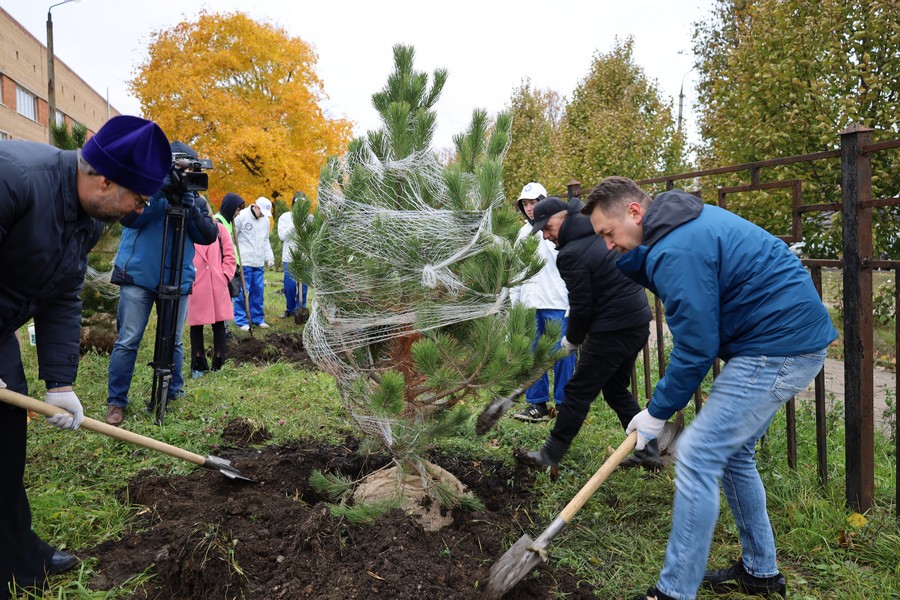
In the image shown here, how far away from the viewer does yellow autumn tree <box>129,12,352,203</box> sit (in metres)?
20.7

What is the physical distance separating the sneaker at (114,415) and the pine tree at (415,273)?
2.12m

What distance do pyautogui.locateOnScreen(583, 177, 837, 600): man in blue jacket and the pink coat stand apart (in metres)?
4.67

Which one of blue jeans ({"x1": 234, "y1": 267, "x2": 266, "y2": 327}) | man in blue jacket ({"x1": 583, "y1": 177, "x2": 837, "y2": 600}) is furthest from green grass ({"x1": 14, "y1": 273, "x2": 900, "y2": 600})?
blue jeans ({"x1": 234, "y1": 267, "x2": 266, "y2": 327})

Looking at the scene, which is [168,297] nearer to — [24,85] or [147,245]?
[147,245]

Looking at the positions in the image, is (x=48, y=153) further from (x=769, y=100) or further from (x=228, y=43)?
(x=228, y=43)

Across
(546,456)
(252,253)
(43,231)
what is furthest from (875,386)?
(252,253)

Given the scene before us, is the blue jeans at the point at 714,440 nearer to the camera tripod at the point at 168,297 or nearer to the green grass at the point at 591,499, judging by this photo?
the green grass at the point at 591,499

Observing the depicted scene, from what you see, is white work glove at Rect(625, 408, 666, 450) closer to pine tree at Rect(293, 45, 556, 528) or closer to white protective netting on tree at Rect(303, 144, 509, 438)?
pine tree at Rect(293, 45, 556, 528)

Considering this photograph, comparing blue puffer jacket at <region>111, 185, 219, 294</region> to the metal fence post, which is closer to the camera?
the metal fence post

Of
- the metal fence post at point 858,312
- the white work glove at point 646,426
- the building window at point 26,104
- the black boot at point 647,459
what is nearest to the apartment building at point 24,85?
the building window at point 26,104

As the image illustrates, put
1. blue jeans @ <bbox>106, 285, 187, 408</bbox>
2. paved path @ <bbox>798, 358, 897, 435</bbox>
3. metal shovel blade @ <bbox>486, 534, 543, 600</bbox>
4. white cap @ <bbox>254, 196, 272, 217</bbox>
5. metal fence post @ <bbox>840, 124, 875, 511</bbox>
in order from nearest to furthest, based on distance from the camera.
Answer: metal shovel blade @ <bbox>486, 534, 543, 600</bbox> → metal fence post @ <bbox>840, 124, 875, 511</bbox> → blue jeans @ <bbox>106, 285, 187, 408</bbox> → paved path @ <bbox>798, 358, 897, 435</bbox> → white cap @ <bbox>254, 196, 272, 217</bbox>

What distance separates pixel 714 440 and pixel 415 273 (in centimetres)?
147

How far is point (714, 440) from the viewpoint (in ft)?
7.54

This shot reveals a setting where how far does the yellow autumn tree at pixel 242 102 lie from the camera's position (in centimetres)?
2069
